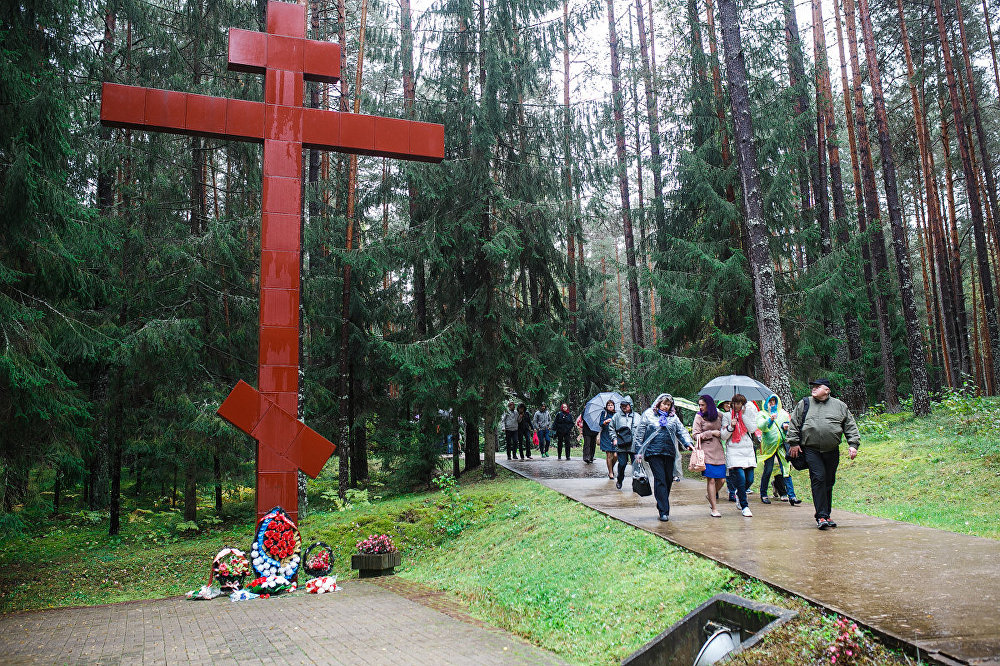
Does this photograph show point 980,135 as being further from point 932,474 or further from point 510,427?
point 510,427

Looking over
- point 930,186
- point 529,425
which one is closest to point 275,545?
point 529,425

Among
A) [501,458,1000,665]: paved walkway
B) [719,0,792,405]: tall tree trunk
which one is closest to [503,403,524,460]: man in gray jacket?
[719,0,792,405]: tall tree trunk

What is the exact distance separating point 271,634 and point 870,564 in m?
5.43

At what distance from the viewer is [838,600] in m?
5.03

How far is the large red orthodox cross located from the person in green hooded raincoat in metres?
6.04

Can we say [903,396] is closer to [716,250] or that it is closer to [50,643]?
[716,250]

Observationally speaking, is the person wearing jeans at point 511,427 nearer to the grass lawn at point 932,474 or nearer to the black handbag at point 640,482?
the grass lawn at point 932,474

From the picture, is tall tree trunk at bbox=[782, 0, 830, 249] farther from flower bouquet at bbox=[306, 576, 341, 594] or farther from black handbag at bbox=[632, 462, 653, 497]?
flower bouquet at bbox=[306, 576, 341, 594]

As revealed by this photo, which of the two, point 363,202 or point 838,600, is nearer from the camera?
point 838,600

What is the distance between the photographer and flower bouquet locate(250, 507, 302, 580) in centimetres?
792

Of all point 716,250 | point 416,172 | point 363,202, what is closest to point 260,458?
point 416,172

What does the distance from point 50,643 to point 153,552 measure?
725 centimetres

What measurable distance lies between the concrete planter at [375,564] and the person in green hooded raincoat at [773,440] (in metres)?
5.62

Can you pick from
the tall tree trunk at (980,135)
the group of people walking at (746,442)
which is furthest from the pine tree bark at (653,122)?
the group of people walking at (746,442)
